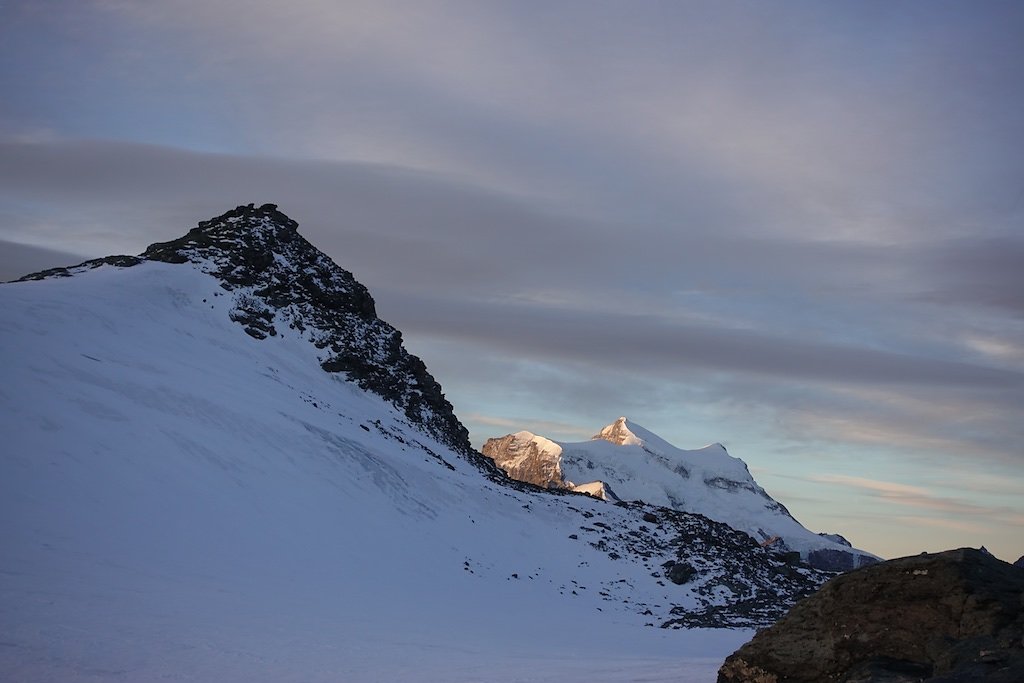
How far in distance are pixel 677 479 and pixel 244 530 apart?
12112cm

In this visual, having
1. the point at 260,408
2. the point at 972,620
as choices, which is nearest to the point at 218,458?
the point at 260,408

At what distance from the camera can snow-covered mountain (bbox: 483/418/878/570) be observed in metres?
131

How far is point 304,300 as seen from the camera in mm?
62781

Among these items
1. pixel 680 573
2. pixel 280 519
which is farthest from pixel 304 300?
pixel 680 573

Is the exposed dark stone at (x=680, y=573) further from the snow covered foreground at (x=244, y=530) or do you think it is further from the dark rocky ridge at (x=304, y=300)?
the dark rocky ridge at (x=304, y=300)

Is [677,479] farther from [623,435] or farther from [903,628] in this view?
[903,628]

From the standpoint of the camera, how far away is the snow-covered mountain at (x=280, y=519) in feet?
69.4

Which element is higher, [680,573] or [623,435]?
[623,435]

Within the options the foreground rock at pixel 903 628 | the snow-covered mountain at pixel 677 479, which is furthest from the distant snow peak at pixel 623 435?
the foreground rock at pixel 903 628

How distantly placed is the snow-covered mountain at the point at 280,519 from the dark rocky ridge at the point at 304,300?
0.78 feet

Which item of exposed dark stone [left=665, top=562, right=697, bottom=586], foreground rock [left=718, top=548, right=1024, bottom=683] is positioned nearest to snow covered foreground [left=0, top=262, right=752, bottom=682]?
exposed dark stone [left=665, top=562, right=697, bottom=586]

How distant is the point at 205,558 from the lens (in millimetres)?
28938

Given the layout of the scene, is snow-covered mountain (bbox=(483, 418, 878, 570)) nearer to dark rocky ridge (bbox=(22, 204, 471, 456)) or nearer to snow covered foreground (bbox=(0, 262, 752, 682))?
dark rocky ridge (bbox=(22, 204, 471, 456))

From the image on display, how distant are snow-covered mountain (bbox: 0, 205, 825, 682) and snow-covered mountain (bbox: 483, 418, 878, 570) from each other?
71.1 meters
